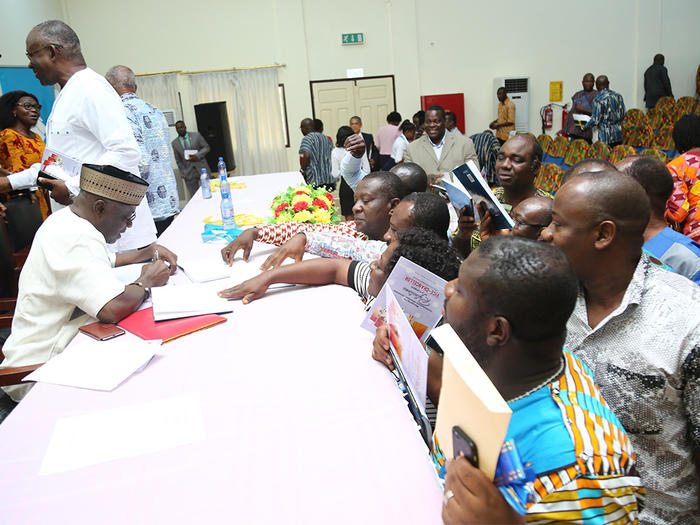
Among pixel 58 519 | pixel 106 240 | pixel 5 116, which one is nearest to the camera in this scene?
pixel 58 519

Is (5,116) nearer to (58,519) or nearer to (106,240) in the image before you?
(106,240)

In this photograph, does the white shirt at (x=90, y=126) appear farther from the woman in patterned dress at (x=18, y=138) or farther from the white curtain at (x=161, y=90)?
the white curtain at (x=161, y=90)

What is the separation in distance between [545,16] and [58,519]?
36.8 ft

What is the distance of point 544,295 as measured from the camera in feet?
2.96

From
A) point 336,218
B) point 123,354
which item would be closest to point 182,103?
point 336,218

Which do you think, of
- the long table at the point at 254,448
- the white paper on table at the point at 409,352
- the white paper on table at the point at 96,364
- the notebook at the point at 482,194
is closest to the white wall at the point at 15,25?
the white paper on table at the point at 96,364

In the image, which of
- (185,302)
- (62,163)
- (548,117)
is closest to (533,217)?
(185,302)

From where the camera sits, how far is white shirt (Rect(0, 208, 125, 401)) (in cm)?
183

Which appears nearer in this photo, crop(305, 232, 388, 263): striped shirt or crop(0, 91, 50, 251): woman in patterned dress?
crop(305, 232, 388, 263): striped shirt

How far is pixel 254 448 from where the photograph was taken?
1148 millimetres

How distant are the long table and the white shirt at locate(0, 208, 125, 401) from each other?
41 cm

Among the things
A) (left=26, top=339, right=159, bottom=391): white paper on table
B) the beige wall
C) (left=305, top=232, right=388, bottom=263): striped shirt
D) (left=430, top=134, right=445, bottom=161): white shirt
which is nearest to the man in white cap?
(left=26, top=339, right=159, bottom=391): white paper on table

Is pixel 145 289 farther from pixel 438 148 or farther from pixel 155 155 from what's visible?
pixel 438 148

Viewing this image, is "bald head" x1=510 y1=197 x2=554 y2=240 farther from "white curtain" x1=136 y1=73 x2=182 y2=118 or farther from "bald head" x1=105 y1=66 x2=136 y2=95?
"white curtain" x1=136 y1=73 x2=182 y2=118
